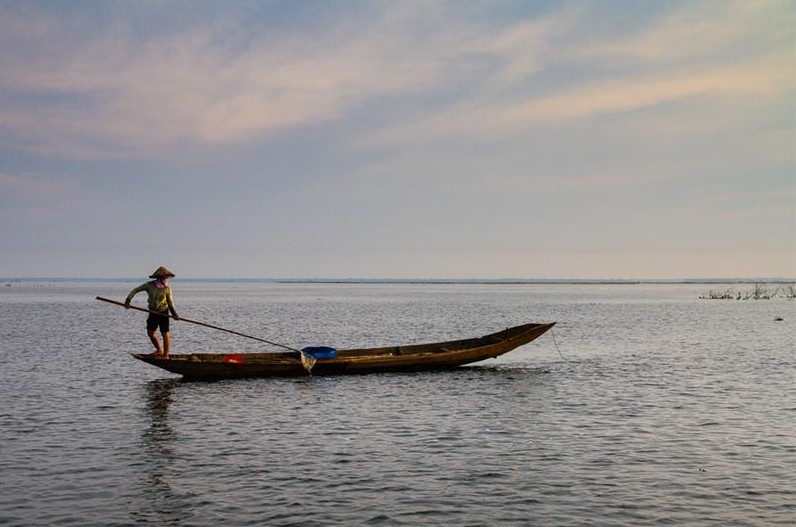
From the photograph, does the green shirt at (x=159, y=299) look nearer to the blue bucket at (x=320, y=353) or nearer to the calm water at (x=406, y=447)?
the calm water at (x=406, y=447)

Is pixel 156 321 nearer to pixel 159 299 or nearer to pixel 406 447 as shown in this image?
pixel 159 299

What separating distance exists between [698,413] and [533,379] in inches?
296

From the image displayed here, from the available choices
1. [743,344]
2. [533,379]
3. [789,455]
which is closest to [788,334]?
[743,344]

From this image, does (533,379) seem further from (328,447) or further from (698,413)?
(328,447)

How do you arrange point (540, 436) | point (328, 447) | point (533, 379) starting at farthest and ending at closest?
point (533, 379), point (540, 436), point (328, 447)

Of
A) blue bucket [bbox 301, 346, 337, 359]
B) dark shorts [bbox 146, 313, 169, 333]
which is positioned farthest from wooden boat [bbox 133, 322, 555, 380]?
dark shorts [bbox 146, 313, 169, 333]

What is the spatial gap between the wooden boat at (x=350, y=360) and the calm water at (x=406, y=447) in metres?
0.64

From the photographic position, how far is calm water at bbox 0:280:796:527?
10828mm

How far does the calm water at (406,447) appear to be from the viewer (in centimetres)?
1083

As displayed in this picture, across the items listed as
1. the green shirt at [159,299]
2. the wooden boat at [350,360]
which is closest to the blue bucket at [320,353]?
the wooden boat at [350,360]

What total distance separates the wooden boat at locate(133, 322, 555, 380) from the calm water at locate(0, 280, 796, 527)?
639 millimetres

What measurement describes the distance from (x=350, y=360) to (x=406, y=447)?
440 inches

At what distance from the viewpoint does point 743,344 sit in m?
39.8

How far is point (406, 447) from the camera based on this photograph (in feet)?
48.5
